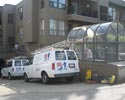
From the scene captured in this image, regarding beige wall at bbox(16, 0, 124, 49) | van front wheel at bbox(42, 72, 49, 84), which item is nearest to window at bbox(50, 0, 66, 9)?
beige wall at bbox(16, 0, 124, 49)

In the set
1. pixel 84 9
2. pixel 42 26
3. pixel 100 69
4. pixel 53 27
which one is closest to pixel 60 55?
pixel 100 69

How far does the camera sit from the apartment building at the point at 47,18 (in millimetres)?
35062

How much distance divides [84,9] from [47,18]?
26.9 ft

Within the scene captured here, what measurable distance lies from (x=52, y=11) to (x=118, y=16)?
48.3ft

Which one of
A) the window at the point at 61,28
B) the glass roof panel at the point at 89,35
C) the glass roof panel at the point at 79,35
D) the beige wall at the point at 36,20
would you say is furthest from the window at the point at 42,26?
the glass roof panel at the point at 89,35

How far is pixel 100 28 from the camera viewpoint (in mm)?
21359

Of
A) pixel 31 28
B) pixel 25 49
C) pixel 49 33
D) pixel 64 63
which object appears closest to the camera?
pixel 64 63

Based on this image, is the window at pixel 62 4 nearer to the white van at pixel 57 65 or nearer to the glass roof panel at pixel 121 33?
the glass roof panel at pixel 121 33

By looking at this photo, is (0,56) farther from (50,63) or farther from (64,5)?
(50,63)

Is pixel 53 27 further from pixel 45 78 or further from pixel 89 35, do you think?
pixel 45 78

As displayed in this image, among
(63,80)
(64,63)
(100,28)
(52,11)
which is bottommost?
(63,80)

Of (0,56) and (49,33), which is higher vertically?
(49,33)

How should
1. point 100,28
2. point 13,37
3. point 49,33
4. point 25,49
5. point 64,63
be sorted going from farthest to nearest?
1. point 13,37
2. point 25,49
3. point 49,33
4. point 100,28
5. point 64,63

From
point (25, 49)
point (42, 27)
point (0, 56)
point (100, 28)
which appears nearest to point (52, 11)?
point (42, 27)
